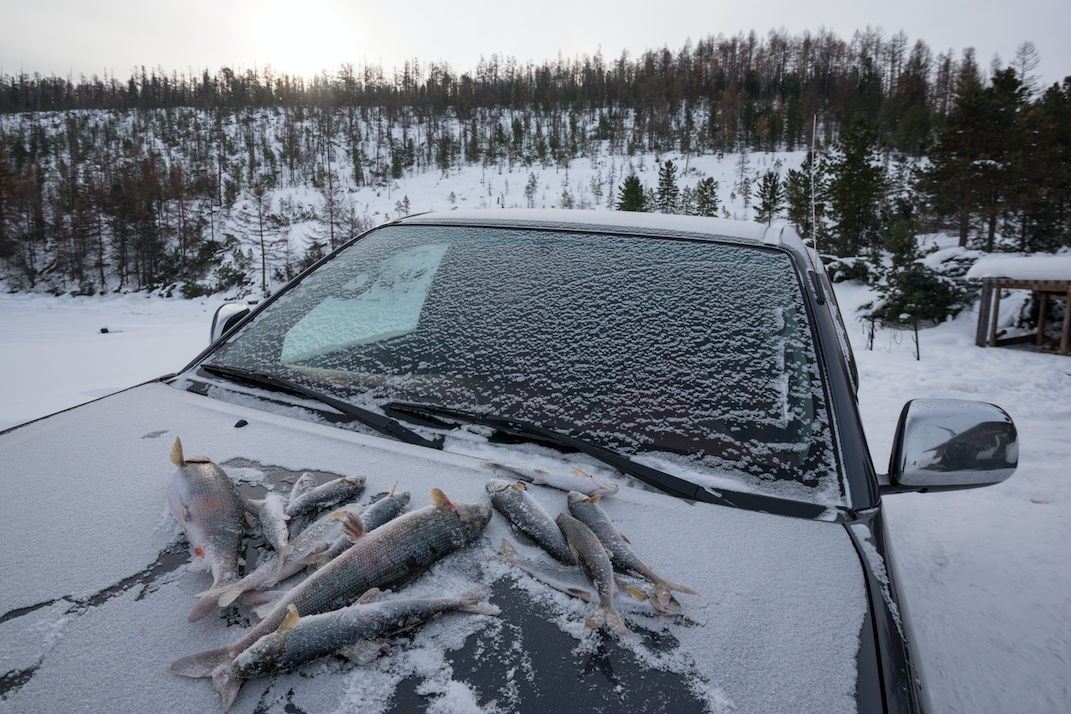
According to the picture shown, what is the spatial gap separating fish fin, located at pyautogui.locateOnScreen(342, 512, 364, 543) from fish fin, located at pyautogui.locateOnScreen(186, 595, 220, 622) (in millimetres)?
199

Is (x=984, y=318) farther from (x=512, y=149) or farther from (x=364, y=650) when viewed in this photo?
(x=512, y=149)

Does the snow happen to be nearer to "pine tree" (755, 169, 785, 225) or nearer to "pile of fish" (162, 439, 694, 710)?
"pile of fish" (162, 439, 694, 710)

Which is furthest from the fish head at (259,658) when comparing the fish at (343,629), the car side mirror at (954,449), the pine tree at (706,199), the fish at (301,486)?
the pine tree at (706,199)

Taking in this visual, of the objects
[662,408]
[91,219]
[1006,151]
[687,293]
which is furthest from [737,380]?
[91,219]

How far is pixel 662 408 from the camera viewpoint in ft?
4.09

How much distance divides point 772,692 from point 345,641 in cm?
58

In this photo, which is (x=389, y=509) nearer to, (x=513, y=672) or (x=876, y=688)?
(x=513, y=672)

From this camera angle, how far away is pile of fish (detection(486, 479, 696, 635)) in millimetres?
807

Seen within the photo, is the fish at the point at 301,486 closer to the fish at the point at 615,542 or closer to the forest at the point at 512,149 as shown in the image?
the fish at the point at 615,542

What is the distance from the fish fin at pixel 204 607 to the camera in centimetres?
77

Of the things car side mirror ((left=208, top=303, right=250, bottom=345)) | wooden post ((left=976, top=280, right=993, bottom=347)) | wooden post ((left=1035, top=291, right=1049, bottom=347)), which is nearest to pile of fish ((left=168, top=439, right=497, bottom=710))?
car side mirror ((left=208, top=303, right=250, bottom=345))

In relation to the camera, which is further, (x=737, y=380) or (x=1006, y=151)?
(x=1006, y=151)

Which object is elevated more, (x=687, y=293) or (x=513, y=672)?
(x=687, y=293)

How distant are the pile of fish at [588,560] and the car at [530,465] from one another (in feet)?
0.05
